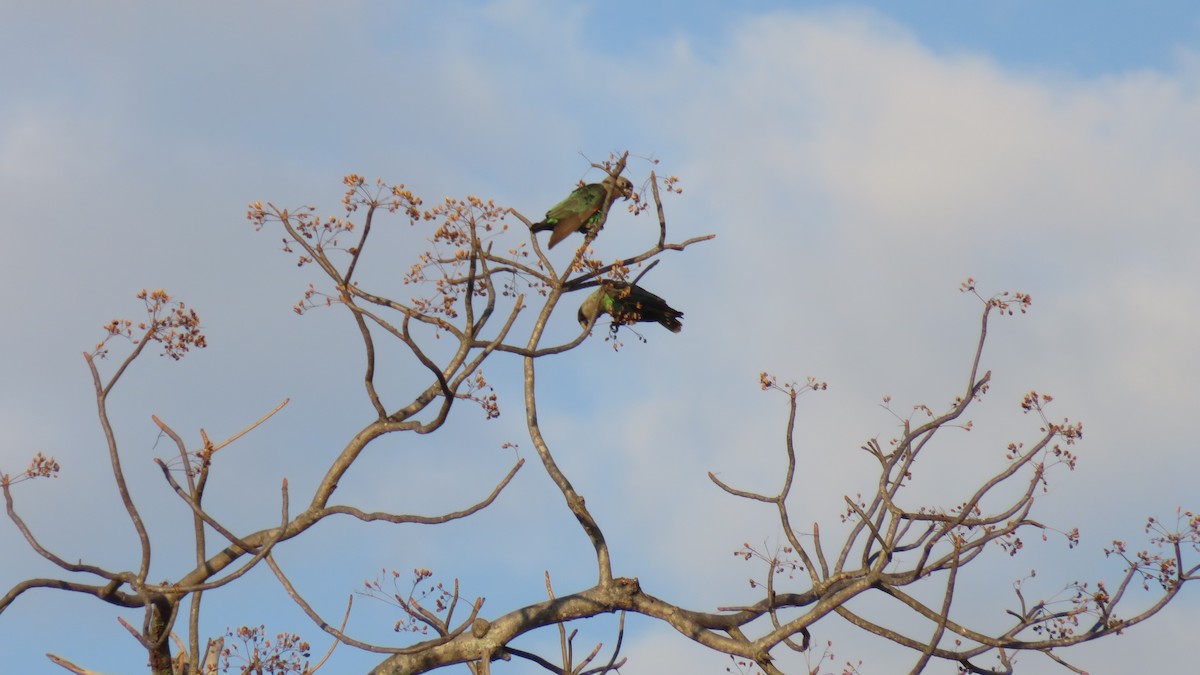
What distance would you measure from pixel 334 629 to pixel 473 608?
3.79ft

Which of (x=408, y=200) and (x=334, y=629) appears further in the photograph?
(x=408, y=200)

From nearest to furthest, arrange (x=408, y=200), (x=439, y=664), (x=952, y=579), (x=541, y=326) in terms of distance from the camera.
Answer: (x=952, y=579), (x=408, y=200), (x=439, y=664), (x=541, y=326)

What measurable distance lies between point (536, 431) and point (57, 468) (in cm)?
386

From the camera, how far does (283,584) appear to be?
8047 mm

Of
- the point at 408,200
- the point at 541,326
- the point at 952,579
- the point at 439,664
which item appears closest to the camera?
the point at 952,579

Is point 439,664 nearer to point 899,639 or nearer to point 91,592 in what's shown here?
point 91,592

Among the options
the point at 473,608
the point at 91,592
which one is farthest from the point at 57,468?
the point at 473,608

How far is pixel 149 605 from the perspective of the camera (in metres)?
8.18

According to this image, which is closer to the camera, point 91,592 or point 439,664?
point 91,592

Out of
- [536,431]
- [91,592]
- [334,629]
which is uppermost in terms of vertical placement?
[536,431]

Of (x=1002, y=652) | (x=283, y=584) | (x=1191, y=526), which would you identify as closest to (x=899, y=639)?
(x=1002, y=652)

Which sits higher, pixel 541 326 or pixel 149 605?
pixel 541 326

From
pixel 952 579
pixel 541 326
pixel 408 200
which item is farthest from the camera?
pixel 541 326

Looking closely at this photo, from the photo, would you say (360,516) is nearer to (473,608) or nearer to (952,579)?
(473,608)
